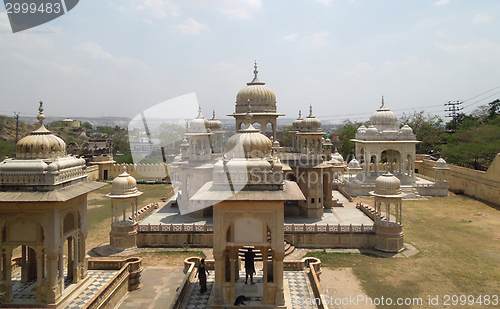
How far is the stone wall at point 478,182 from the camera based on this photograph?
30.4 meters

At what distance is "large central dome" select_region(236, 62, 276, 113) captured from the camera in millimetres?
26484

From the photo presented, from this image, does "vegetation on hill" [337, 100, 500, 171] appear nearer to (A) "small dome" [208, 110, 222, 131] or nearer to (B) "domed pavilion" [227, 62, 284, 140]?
(B) "domed pavilion" [227, 62, 284, 140]

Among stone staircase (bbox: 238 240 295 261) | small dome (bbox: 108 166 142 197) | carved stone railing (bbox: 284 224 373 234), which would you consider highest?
small dome (bbox: 108 166 142 197)

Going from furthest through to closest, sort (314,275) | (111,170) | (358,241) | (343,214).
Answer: (111,170) < (343,214) < (358,241) < (314,275)

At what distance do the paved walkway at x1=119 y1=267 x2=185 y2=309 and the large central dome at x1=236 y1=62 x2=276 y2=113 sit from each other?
45.8 feet

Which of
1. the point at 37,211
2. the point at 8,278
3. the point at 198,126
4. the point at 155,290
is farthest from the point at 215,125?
the point at 8,278

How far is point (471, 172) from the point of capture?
34406mm

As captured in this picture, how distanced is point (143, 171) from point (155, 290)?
33821 mm

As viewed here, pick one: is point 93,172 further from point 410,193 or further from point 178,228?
point 410,193

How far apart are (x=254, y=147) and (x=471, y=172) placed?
3104 cm

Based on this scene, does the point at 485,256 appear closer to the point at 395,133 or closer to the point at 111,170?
the point at 395,133

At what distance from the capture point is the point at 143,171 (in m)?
46.1

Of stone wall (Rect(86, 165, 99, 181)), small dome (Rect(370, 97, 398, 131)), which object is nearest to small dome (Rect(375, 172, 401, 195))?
small dome (Rect(370, 97, 398, 131))

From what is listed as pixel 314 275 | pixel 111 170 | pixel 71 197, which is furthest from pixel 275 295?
pixel 111 170
